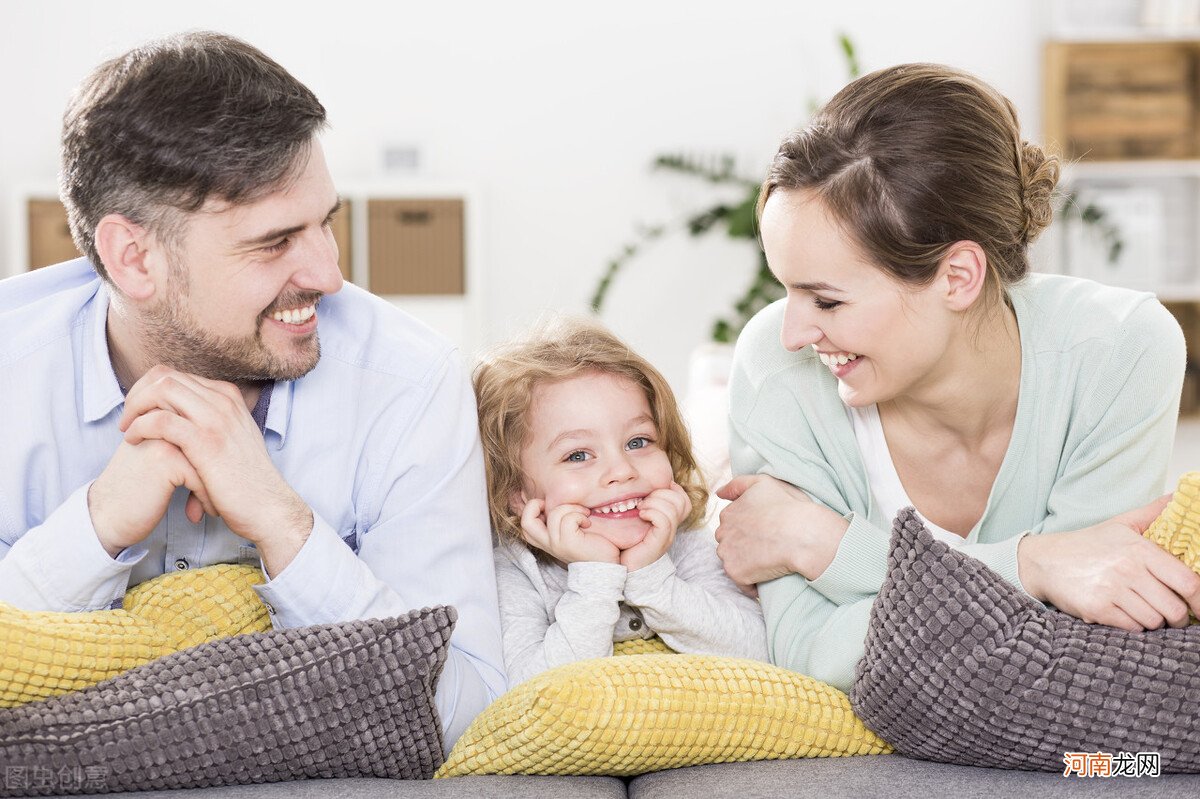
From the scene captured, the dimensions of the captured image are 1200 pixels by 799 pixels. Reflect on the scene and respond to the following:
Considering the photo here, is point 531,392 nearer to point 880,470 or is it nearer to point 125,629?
point 880,470

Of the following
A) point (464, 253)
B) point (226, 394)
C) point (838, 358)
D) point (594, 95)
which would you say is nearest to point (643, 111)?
point (594, 95)

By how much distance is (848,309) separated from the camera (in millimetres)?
1484

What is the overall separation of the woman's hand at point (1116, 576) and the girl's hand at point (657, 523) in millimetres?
420

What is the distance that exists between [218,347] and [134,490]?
0.20 metres

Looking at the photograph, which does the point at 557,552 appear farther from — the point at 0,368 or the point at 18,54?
the point at 18,54

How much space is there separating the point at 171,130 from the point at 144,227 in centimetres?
12

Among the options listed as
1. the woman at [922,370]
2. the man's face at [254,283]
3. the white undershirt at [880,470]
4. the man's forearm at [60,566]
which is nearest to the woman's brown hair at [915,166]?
the woman at [922,370]

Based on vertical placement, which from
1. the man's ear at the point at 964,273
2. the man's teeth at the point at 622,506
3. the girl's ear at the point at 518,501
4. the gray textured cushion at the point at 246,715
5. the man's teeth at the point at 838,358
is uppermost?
the man's ear at the point at 964,273

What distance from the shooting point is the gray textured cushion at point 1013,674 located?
1157mm

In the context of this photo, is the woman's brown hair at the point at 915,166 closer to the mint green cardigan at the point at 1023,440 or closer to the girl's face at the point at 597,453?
the mint green cardigan at the point at 1023,440

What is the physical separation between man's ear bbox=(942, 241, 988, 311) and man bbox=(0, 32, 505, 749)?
605 mm

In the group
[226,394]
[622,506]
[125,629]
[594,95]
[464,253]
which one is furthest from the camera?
[594,95]

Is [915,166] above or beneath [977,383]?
above

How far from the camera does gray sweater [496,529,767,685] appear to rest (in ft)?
4.87
